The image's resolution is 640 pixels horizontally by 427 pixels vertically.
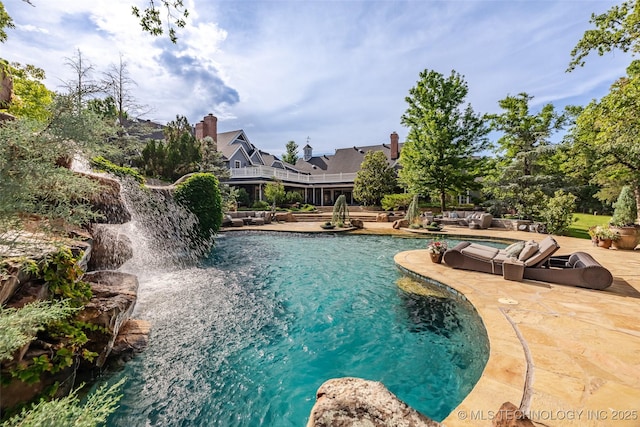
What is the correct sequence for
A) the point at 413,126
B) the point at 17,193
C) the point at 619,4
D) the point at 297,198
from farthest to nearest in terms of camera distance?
the point at 297,198 → the point at 413,126 → the point at 619,4 → the point at 17,193

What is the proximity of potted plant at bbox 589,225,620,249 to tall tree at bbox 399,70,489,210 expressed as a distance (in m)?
10.5

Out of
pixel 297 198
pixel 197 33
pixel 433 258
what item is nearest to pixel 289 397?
pixel 433 258

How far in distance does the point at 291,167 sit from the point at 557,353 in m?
34.2

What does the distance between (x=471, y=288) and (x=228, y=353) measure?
14.7 ft

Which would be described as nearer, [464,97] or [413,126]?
[464,97]

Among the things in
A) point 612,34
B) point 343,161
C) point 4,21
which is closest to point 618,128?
point 612,34

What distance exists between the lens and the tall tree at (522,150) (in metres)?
17.8

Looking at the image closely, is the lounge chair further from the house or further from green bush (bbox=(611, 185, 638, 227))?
the house

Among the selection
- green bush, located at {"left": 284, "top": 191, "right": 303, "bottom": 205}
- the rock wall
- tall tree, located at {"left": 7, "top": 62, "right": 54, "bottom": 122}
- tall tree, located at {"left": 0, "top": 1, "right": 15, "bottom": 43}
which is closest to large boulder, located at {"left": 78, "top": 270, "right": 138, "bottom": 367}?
the rock wall

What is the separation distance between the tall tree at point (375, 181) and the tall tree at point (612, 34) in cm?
1601

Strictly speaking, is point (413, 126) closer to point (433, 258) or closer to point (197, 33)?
point (433, 258)

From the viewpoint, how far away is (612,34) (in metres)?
9.05

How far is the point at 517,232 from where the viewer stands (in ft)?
44.1

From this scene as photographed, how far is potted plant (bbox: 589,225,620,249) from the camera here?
9.01 metres
